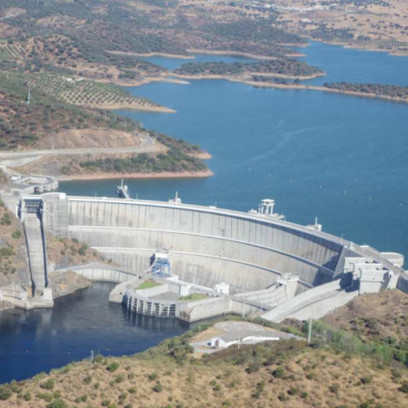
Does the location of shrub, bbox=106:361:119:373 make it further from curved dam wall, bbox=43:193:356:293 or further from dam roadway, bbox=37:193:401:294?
curved dam wall, bbox=43:193:356:293

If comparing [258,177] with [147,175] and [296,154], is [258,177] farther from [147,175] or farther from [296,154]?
[296,154]

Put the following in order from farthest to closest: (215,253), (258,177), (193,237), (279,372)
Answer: (258,177) < (193,237) < (215,253) < (279,372)

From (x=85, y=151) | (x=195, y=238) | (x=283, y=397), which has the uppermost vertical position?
(x=283, y=397)

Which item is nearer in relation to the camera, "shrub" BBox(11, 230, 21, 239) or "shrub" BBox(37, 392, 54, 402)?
"shrub" BBox(37, 392, 54, 402)

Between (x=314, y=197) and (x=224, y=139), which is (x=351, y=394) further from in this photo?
(x=224, y=139)

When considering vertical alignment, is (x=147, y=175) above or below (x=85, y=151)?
below

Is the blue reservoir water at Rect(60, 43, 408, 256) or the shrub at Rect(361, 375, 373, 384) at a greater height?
the shrub at Rect(361, 375, 373, 384)

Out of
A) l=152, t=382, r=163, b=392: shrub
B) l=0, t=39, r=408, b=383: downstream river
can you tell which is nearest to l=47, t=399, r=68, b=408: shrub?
l=152, t=382, r=163, b=392: shrub

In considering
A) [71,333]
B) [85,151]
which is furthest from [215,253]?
[85,151]
